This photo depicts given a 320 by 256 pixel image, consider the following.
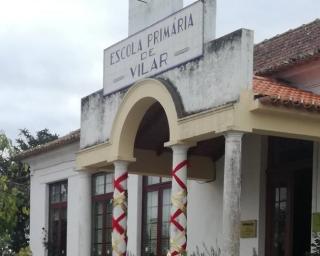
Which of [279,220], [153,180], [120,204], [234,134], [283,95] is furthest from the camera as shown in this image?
[153,180]

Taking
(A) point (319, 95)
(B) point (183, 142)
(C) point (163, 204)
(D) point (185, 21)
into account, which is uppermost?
(D) point (185, 21)

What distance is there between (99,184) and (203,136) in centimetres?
884

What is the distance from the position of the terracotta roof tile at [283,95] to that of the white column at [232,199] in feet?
2.17

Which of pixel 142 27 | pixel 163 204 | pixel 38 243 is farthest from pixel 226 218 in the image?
pixel 38 243

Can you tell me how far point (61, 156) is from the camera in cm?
2120

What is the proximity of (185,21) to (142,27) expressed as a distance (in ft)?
6.10

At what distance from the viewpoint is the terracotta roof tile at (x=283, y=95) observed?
35.1 ft

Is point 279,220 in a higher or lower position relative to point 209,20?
lower

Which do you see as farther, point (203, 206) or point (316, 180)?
point (203, 206)

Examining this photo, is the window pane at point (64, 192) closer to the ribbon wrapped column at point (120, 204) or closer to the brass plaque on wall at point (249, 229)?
the ribbon wrapped column at point (120, 204)

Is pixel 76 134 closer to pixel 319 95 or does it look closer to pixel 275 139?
pixel 275 139

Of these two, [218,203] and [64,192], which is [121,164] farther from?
[64,192]

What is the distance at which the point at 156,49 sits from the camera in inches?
504

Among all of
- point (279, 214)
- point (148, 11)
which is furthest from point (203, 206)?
point (148, 11)
